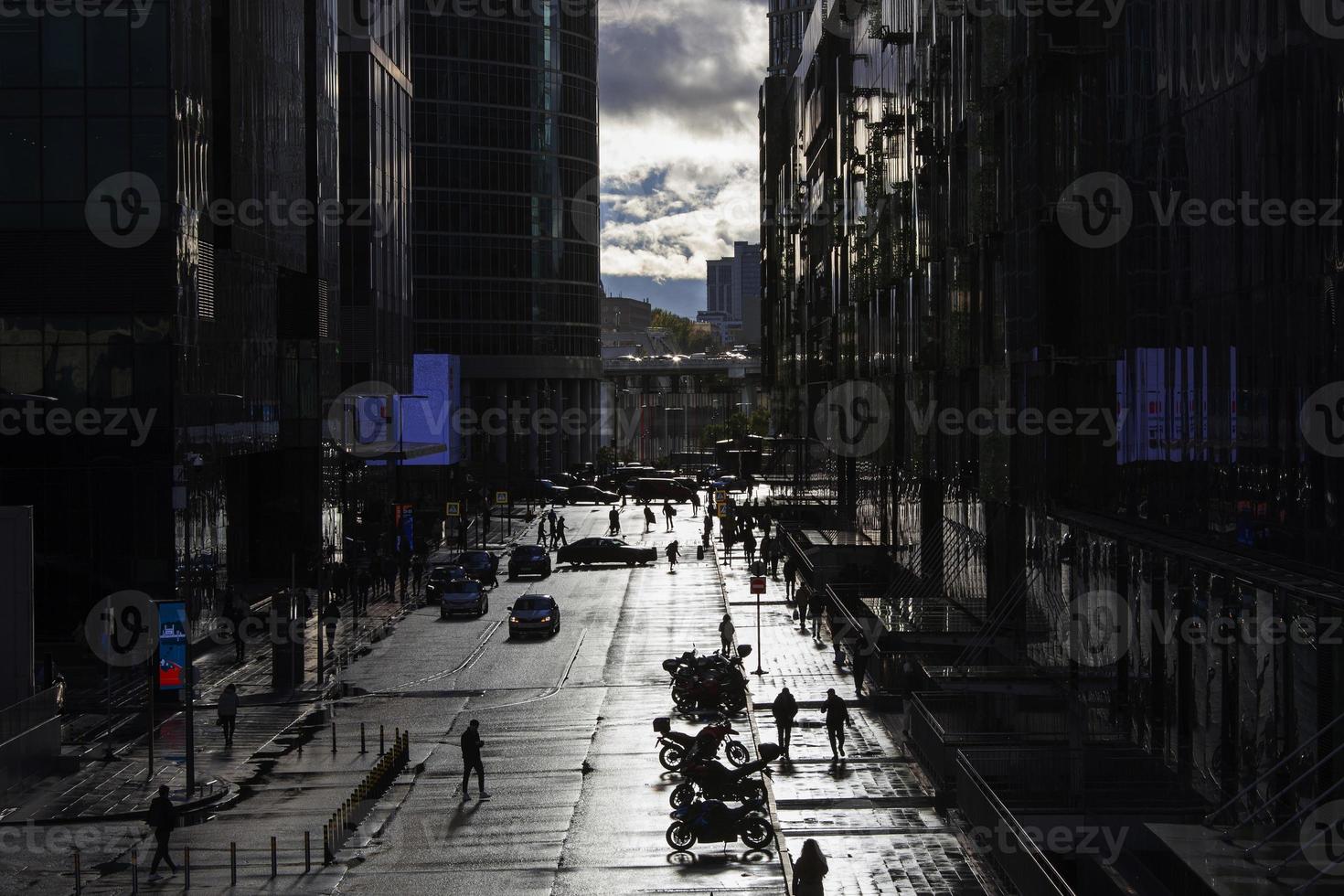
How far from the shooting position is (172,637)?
34656mm

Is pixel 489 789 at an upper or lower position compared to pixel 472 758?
lower

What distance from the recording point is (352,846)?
2494 centimetres

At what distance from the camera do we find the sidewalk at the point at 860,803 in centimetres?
2316

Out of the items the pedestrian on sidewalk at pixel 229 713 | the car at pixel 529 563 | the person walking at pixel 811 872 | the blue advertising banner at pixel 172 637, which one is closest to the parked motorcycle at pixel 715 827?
the person walking at pixel 811 872

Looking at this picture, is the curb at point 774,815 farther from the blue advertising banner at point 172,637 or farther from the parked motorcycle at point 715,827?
the blue advertising banner at point 172,637

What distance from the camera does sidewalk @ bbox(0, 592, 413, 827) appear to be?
2792cm

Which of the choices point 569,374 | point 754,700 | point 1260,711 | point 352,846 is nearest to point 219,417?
point 754,700

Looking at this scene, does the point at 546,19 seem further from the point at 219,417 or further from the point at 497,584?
the point at 219,417

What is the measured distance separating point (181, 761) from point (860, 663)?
14591 mm

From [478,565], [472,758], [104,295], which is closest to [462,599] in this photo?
[478,565]

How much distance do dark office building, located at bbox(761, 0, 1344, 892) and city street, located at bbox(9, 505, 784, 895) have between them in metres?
4.92

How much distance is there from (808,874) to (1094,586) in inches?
445

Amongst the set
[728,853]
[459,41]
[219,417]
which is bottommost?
[728,853]

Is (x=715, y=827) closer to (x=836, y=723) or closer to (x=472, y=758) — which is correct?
(x=472, y=758)
